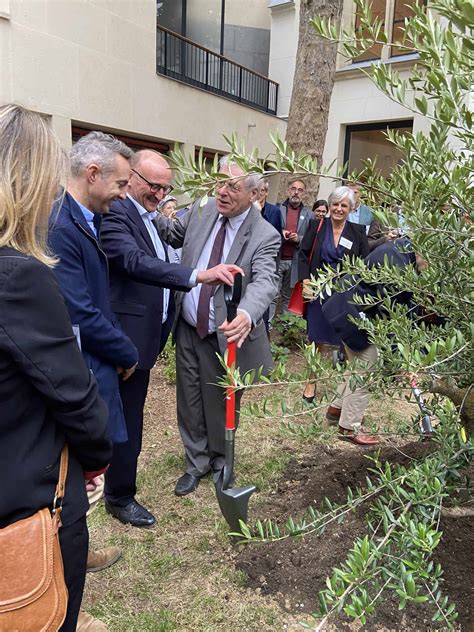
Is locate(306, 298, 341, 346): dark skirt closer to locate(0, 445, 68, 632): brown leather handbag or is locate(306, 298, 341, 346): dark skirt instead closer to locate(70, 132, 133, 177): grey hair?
locate(70, 132, 133, 177): grey hair

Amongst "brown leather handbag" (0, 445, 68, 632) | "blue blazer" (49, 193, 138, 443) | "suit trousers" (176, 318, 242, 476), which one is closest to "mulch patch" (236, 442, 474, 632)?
"suit trousers" (176, 318, 242, 476)

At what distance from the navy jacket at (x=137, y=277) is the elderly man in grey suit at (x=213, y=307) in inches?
12.1

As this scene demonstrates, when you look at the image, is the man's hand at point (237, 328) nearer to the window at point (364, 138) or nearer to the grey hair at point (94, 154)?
the grey hair at point (94, 154)

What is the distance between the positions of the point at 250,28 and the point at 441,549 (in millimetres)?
13114

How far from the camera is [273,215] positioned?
6.39 metres

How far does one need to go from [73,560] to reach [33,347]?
27.9 inches

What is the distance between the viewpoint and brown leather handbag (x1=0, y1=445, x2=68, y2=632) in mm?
1338

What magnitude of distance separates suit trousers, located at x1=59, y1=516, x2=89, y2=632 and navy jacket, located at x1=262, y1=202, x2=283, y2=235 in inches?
203

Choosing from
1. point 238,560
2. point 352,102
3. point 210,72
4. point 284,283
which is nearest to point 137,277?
point 238,560

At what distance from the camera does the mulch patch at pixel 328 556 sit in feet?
7.42

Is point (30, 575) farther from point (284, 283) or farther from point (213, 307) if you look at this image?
point (284, 283)

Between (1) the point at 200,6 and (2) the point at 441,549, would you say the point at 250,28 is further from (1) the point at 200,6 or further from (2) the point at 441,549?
(2) the point at 441,549

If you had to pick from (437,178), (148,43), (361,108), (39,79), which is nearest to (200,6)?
(148,43)

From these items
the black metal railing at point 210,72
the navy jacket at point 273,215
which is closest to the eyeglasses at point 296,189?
the navy jacket at point 273,215
